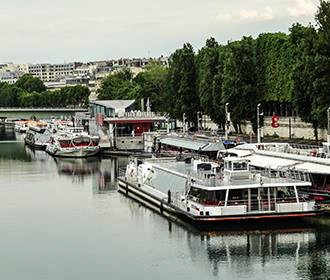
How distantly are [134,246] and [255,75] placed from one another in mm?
35543

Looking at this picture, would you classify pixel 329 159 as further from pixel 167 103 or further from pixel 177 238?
pixel 167 103

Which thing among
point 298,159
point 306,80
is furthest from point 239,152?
point 306,80

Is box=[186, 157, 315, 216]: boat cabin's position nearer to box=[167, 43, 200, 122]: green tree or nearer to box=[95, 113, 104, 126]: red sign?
box=[167, 43, 200, 122]: green tree

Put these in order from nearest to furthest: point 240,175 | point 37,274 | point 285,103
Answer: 1. point 37,274
2. point 240,175
3. point 285,103

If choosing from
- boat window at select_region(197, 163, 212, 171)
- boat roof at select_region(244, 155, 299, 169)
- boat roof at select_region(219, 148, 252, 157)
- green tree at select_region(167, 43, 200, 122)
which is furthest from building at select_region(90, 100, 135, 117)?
boat window at select_region(197, 163, 212, 171)

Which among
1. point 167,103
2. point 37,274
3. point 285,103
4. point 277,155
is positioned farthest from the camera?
point 167,103

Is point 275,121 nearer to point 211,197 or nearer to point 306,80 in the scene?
point 306,80

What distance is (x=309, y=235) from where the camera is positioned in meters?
34.7

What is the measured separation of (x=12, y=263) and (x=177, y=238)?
7.00 meters

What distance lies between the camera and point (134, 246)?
34.4 m

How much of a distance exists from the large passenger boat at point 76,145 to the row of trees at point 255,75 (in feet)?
31.1

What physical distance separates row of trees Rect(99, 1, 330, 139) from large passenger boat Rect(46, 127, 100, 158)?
949 centimetres

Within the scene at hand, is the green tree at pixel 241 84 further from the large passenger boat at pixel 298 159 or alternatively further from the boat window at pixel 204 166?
the boat window at pixel 204 166

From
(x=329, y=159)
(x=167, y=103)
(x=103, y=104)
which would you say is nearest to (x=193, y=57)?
(x=167, y=103)
